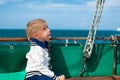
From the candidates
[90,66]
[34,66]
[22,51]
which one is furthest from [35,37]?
[90,66]

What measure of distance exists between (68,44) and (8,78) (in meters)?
1.31

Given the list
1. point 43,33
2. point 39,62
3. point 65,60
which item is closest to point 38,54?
point 39,62

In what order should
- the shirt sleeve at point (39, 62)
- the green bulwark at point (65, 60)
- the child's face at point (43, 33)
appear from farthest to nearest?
the green bulwark at point (65, 60), the child's face at point (43, 33), the shirt sleeve at point (39, 62)

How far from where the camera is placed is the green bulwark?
622 centimetres

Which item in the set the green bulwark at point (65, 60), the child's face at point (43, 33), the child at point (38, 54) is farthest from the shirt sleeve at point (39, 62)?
the green bulwark at point (65, 60)

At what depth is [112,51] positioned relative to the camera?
7.22 meters

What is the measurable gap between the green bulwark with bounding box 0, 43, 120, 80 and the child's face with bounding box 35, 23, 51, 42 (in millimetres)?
1033

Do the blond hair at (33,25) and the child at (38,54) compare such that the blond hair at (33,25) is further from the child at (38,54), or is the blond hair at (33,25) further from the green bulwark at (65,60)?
the green bulwark at (65,60)

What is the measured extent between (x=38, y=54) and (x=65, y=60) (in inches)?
64.8

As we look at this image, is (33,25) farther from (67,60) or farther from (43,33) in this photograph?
(67,60)

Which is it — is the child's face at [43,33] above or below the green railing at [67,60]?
above

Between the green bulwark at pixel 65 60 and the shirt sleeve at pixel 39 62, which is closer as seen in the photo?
the shirt sleeve at pixel 39 62

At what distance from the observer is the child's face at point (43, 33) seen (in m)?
5.31

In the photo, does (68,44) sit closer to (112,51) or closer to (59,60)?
(59,60)
